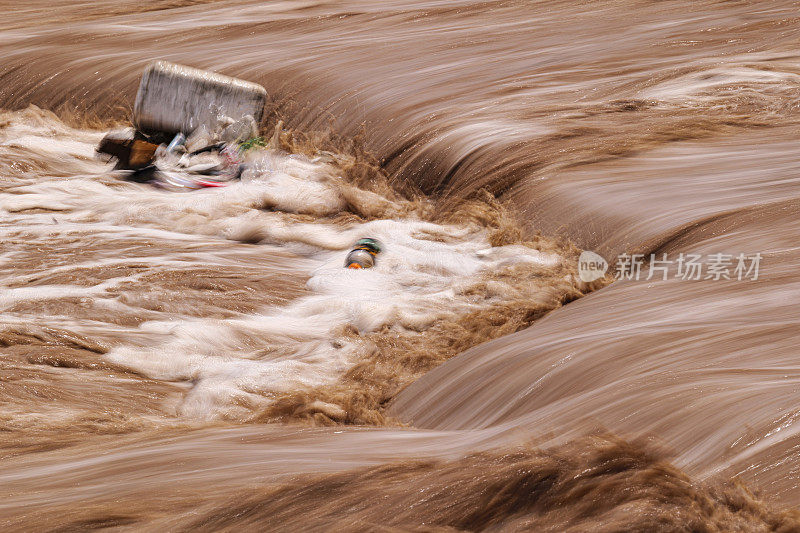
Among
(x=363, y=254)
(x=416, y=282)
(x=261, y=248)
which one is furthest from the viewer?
(x=261, y=248)

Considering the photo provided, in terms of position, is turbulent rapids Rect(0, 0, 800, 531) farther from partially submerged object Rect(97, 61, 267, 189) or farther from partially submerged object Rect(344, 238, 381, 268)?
partially submerged object Rect(97, 61, 267, 189)

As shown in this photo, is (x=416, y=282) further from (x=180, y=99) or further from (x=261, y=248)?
(x=180, y=99)

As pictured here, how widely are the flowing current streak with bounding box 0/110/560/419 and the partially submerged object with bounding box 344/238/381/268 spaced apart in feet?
0.12

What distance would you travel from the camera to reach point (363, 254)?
3.11 m

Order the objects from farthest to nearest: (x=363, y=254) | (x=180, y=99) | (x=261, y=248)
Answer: (x=180, y=99)
(x=261, y=248)
(x=363, y=254)

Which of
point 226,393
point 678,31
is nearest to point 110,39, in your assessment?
point 678,31

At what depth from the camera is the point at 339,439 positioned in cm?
178

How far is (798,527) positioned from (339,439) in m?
0.85

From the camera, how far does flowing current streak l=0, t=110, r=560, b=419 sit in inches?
96.6

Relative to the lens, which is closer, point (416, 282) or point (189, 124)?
point (416, 282)

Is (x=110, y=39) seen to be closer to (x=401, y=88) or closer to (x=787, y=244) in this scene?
(x=401, y=88)

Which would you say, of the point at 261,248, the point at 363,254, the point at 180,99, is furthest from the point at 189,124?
the point at 363,254

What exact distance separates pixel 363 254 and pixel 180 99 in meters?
1.58

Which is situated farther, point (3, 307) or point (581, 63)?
point (581, 63)
